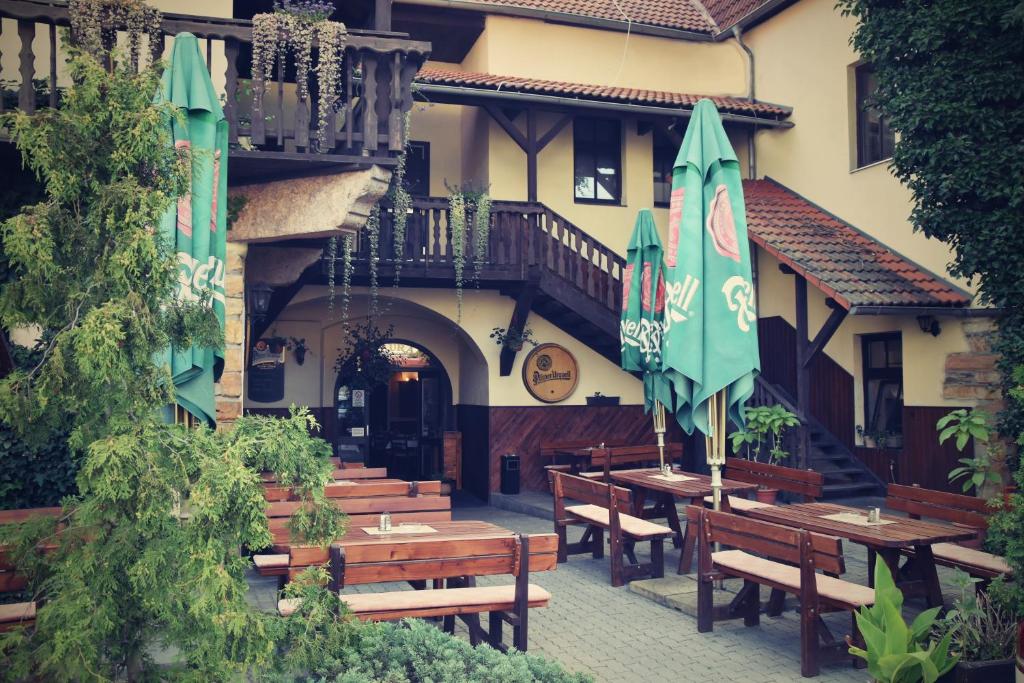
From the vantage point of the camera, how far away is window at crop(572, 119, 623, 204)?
14.6m

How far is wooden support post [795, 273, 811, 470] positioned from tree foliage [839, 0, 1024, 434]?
8.41 ft

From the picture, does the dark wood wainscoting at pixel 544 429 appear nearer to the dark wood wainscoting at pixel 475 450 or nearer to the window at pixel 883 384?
the dark wood wainscoting at pixel 475 450

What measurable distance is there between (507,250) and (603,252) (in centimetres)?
139

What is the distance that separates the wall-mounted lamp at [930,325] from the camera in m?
11.0

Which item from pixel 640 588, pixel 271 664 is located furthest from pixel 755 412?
Result: pixel 271 664

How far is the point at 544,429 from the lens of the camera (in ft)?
45.6

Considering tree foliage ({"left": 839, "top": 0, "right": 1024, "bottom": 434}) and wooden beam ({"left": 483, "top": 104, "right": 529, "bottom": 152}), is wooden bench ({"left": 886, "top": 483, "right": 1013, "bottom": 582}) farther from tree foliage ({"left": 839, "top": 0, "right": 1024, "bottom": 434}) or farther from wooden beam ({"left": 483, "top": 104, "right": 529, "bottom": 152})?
wooden beam ({"left": 483, "top": 104, "right": 529, "bottom": 152})

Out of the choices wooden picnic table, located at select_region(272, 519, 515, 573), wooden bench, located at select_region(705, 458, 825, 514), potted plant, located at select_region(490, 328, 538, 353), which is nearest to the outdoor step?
wooden bench, located at select_region(705, 458, 825, 514)

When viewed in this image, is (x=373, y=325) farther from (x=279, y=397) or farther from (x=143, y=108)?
(x=143, y=108)

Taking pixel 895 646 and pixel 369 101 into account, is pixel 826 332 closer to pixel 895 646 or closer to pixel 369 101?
pixel 369 101

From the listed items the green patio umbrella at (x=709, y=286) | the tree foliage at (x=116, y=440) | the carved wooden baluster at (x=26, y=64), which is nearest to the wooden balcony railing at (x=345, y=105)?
the carved wooden baluster at (x=26, y=64)

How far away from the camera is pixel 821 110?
44.2ft

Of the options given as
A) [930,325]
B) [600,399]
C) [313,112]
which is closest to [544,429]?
[600,399]

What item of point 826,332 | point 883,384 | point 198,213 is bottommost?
point 883,384
